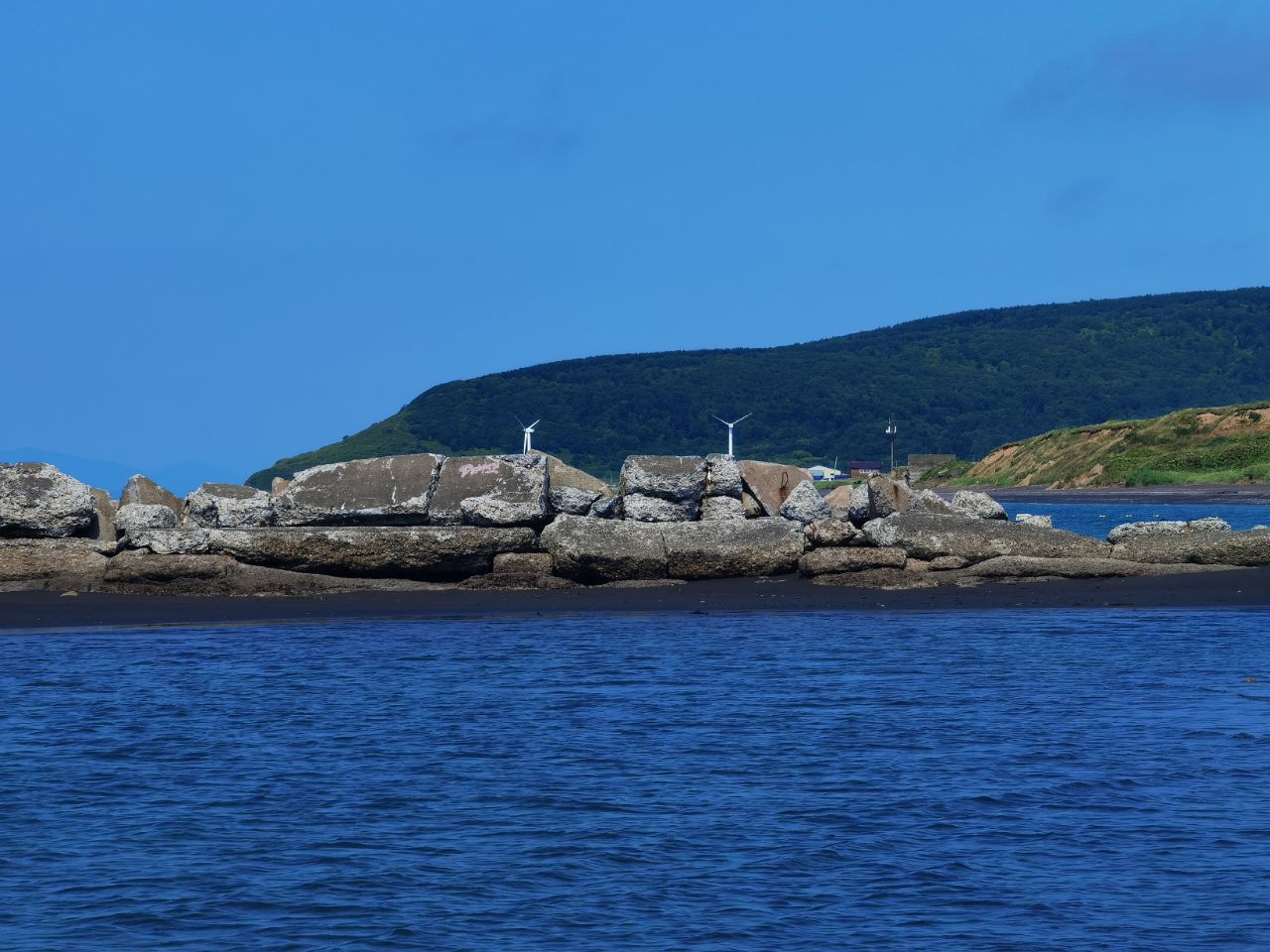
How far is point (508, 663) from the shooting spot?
18672mm

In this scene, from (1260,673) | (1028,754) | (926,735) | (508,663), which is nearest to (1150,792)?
(1028,754)

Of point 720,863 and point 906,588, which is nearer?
point 720,863

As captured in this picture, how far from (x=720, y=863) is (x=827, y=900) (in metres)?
0.96

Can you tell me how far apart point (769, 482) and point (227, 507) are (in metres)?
9.21

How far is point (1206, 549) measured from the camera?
25938mm

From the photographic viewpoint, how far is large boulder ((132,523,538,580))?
24250 mm

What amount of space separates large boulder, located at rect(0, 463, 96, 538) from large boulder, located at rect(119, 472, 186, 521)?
172cm

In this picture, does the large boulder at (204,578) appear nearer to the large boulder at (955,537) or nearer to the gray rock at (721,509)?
the gray rock at (721,509)

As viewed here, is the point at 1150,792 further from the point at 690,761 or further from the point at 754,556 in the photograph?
the point at 754,556

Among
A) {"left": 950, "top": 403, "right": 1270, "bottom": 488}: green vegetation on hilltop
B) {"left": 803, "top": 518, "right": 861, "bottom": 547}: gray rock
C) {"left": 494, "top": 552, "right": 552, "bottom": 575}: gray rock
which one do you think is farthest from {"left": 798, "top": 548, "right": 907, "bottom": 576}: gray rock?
{"left": 950, "top": 403, "right": 1270, "bottom": 488}: green vegetation on hilltop

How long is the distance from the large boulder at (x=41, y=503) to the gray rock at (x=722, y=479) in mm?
9725

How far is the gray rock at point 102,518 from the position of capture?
25656 mm

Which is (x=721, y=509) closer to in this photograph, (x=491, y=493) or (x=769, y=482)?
(x=769, y=482)

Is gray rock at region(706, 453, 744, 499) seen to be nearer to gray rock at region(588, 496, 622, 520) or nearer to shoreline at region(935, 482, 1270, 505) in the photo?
gray rock at region(588, 496, 622, 520)
